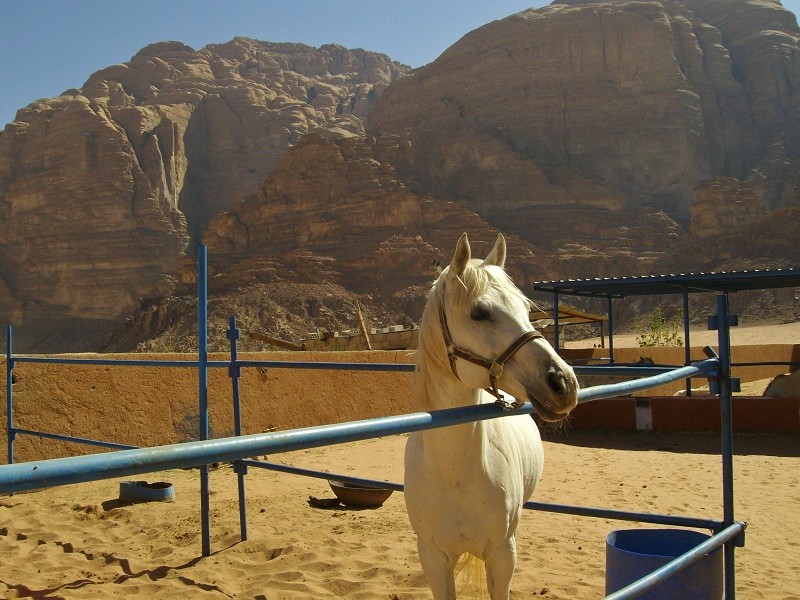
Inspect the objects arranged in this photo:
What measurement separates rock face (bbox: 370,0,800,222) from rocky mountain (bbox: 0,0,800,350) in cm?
25

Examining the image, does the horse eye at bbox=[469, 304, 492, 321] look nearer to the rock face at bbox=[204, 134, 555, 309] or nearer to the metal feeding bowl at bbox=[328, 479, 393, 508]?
the metal feeding bowl at bbox=[328, 479, 393, 508]

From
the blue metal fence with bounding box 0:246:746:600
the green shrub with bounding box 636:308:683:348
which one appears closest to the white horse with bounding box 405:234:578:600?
the blue metal fence with bounding box 0:246:746:600

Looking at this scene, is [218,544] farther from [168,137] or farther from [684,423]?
[168,137]

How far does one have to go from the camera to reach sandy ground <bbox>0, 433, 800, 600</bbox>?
14.5 feet

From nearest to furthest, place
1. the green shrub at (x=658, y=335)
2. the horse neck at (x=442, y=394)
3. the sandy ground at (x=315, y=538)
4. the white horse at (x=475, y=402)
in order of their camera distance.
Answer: the white horse at (x=475, y=402) → the horse neck at (x=442, y=394) → the sandy ground at (x=315, y=538) → the green shrub at (x=658, y=335)

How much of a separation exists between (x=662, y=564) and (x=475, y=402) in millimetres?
1344

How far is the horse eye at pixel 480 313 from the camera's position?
2307 millimetres

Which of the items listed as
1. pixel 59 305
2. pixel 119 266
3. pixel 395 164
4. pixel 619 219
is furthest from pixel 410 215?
pixel 59 305

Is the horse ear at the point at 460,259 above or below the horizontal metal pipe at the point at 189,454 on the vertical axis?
above

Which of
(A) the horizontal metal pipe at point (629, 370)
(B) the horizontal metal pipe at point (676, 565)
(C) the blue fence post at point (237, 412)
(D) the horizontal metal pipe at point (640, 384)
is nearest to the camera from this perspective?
(B) the horizontal metal pipe at point (676, 565)

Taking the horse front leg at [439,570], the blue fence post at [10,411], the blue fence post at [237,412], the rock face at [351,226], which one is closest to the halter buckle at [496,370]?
the horse front leg at [439,570]

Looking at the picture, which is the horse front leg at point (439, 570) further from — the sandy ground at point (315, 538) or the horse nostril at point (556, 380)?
the sandy ground at point (315, 538)

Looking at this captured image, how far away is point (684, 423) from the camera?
11.2 metres

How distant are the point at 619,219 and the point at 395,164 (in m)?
24.1
